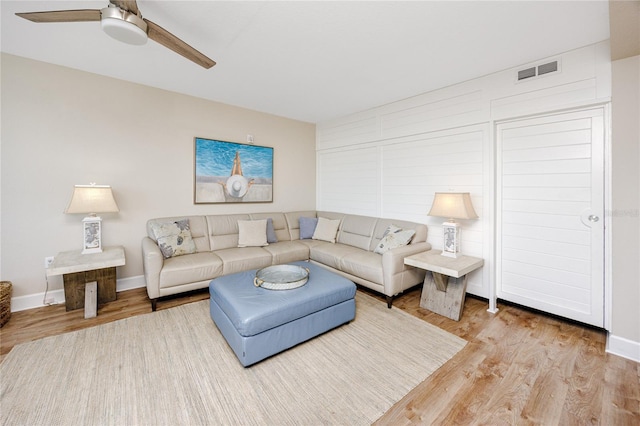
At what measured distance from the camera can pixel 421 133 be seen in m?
3.44

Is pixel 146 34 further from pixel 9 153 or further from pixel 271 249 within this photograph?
pixel 271 249

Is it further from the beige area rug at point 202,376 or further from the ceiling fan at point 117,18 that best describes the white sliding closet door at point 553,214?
the ceiling fan at point 117,18

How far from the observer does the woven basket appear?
2.39 metres

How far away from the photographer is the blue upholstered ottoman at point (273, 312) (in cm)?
186

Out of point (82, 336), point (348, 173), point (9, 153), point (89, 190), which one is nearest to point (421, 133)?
point (348, 173)

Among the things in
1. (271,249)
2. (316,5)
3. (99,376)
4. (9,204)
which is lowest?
(99,376)

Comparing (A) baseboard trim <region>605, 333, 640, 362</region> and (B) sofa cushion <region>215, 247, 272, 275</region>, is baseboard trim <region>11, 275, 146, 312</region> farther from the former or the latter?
(A) baseboard trim <region>605, 333, 640, 362</region>

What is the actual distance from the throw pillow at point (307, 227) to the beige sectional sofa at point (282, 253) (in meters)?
0.05

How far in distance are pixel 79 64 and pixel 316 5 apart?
2.74 metres

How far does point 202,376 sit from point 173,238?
188cm

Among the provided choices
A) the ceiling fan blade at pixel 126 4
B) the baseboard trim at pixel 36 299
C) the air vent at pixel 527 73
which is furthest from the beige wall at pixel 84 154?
the air vent at pixel 527 73

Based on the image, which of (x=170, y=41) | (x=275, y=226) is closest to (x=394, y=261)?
(x=275, y=226)

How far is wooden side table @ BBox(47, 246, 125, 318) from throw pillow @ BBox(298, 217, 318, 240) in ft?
8.11

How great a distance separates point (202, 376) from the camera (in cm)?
177
